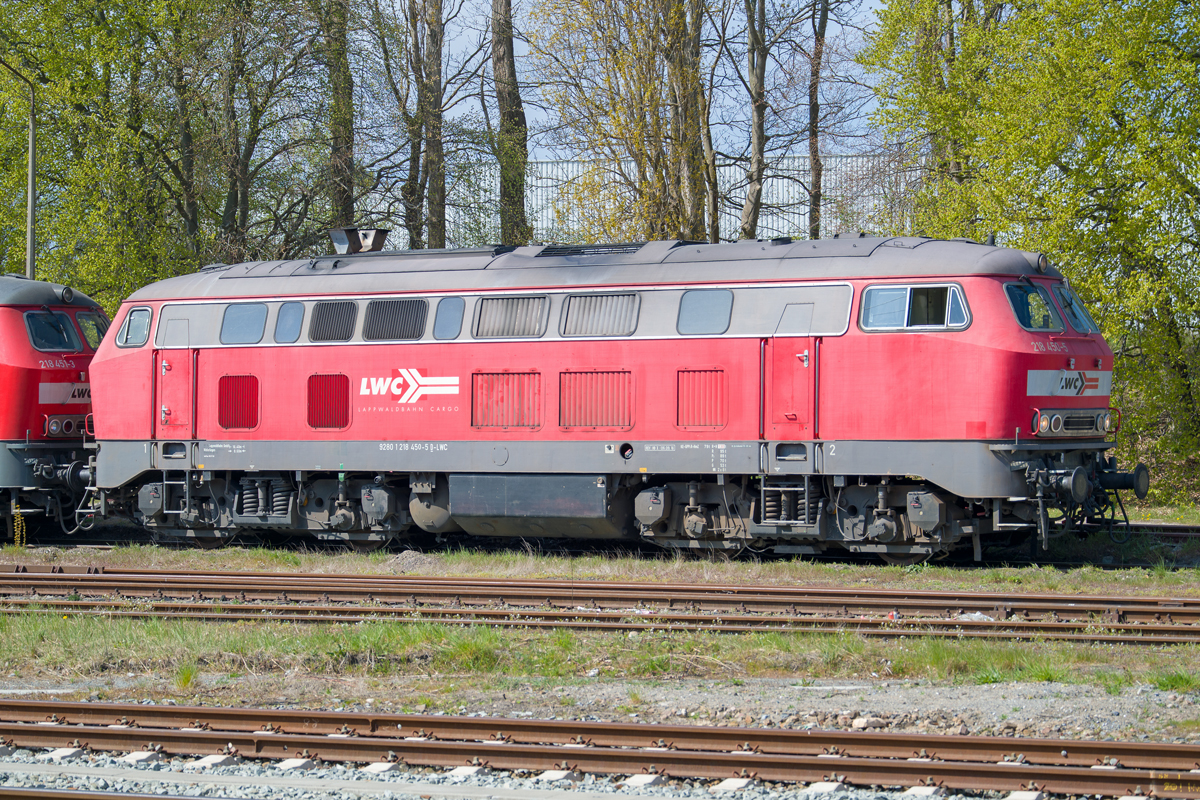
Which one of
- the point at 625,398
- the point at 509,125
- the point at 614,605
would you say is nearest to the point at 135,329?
the point at 625,398

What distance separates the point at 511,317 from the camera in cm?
1562

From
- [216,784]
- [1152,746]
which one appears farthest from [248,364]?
[1152,746]

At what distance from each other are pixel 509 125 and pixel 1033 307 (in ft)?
61.1

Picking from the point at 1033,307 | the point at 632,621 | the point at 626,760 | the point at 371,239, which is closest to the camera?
the point at 626,760

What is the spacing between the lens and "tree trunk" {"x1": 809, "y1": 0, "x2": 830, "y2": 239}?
29.1 metres

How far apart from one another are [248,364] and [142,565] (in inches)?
128

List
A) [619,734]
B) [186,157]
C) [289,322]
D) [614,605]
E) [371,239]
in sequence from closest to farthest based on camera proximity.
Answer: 1. [619,734]
2. [614,605]
3. [289,322]
4. [371,239]
5. [186,157]

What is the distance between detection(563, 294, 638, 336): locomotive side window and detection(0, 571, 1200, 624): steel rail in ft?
11.6

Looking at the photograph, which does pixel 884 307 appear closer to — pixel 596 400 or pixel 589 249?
pixel 596 400

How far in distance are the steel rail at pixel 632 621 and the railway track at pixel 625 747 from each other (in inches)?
138

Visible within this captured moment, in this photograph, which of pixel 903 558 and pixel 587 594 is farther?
pixel 903 558

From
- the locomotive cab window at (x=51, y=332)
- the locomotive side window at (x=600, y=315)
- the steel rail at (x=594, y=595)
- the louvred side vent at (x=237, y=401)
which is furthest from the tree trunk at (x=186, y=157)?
the locomotive side window at (x=600, y=315)

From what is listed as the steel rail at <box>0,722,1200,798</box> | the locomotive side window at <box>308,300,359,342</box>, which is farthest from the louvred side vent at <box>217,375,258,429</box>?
the steel rail at <box>0,722,1200,798</box>

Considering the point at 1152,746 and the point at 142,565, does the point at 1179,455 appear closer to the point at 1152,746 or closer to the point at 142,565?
the point at 1152,746
